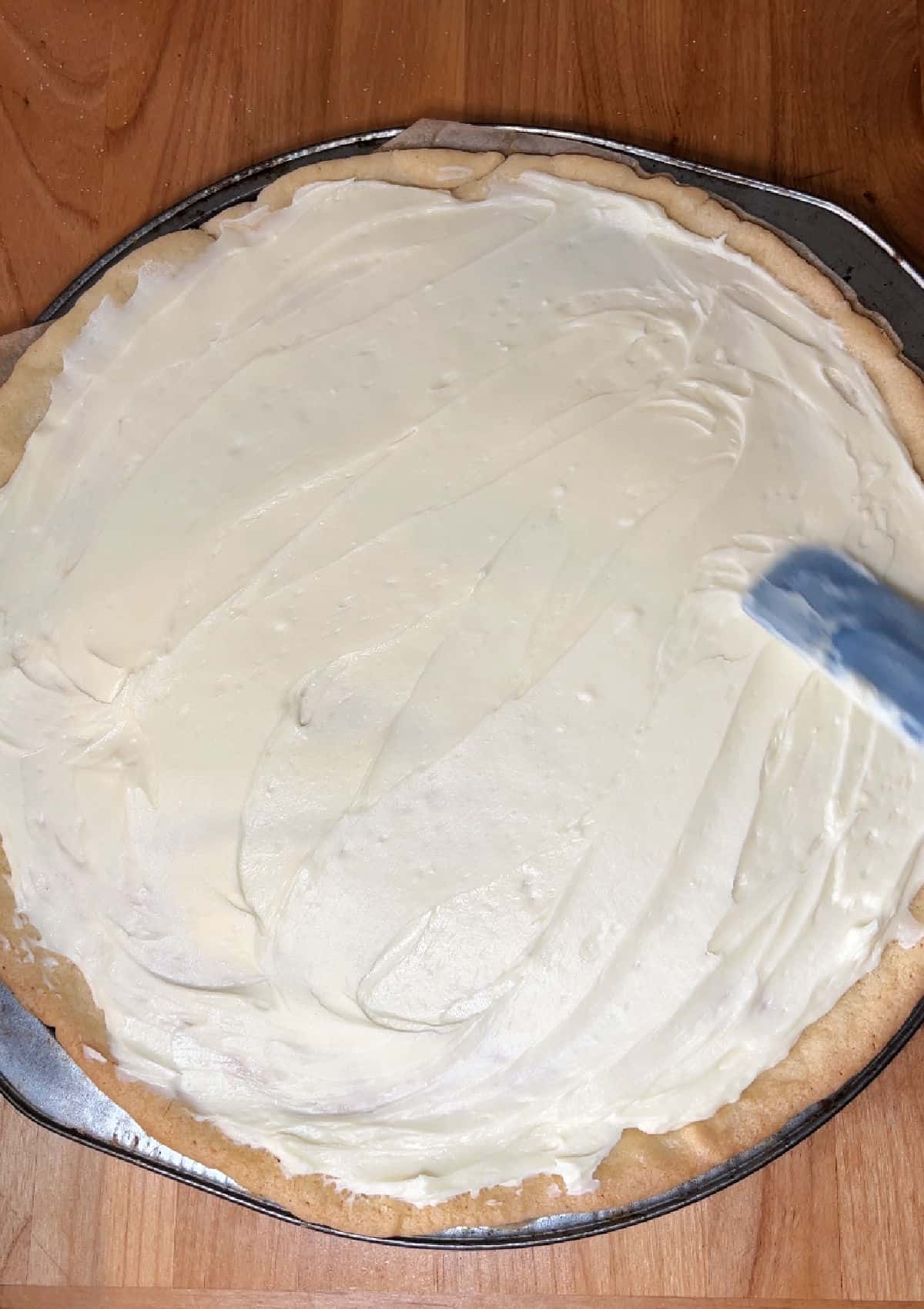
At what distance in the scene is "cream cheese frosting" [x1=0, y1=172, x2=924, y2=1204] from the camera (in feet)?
4.42

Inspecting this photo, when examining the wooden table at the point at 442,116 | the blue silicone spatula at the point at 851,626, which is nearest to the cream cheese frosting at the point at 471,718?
the blue silicone spatula at the point at 851,626

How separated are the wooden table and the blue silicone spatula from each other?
0.60 meters

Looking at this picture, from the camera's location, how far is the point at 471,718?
135 centimetres

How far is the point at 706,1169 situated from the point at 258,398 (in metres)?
1.18

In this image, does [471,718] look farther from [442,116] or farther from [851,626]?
[442,116]

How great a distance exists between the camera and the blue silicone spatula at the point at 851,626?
127 centimetres

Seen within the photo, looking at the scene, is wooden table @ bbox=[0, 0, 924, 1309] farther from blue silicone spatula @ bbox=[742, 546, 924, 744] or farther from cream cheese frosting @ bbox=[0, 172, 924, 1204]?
blue silicone spatula @ bbox=[742, 546, 924, 744]

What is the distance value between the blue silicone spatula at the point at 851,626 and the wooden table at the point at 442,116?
60 centimetres

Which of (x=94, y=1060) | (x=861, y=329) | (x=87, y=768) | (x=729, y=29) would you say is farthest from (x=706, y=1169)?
(x=729, y=29)

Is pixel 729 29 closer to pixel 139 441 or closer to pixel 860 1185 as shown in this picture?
pixel 139 441

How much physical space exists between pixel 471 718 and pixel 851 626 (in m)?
0.47

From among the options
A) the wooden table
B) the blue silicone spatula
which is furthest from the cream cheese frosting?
the wooden table

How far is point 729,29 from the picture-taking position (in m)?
1.69

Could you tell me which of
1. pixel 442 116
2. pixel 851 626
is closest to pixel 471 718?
pixel 851 626
